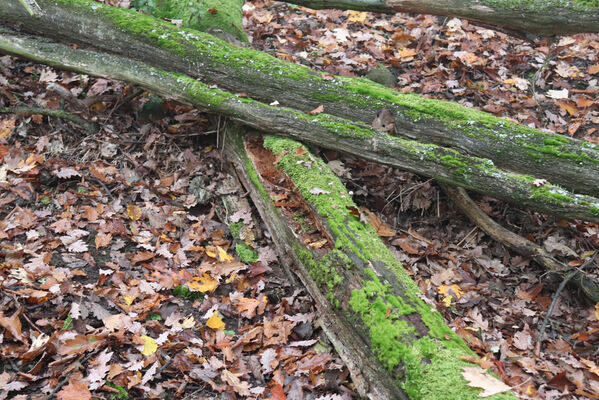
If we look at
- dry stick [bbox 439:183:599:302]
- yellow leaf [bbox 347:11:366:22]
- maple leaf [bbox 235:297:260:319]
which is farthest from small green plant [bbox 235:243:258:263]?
yellow leaf [bbox 347:11:366:22]

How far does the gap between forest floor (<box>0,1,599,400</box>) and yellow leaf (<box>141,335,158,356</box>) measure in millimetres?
12

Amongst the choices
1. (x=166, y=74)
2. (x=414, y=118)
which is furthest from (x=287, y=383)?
(x=166, y=74)

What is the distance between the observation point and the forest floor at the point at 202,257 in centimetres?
341

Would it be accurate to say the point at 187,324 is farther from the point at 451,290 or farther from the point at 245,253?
the point at 451,290

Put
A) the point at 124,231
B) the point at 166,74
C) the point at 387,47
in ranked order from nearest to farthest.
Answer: the point at 124,231 < the point at 166,74 < the point at 387,47

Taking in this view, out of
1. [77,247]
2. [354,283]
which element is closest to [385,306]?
[354,283]

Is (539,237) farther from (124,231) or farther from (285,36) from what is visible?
(285,36)

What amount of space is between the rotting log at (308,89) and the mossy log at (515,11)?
1.62 meters

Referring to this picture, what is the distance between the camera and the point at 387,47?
291 inches

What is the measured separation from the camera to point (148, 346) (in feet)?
11.5

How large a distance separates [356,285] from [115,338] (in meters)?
1.81

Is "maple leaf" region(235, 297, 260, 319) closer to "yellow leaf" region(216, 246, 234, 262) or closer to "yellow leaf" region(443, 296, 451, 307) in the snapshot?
"yellow leaf" region(216, 246, 234, 262)

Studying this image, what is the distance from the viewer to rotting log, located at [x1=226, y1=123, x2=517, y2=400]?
3.00m

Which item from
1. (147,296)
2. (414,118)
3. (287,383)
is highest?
(414,118)
